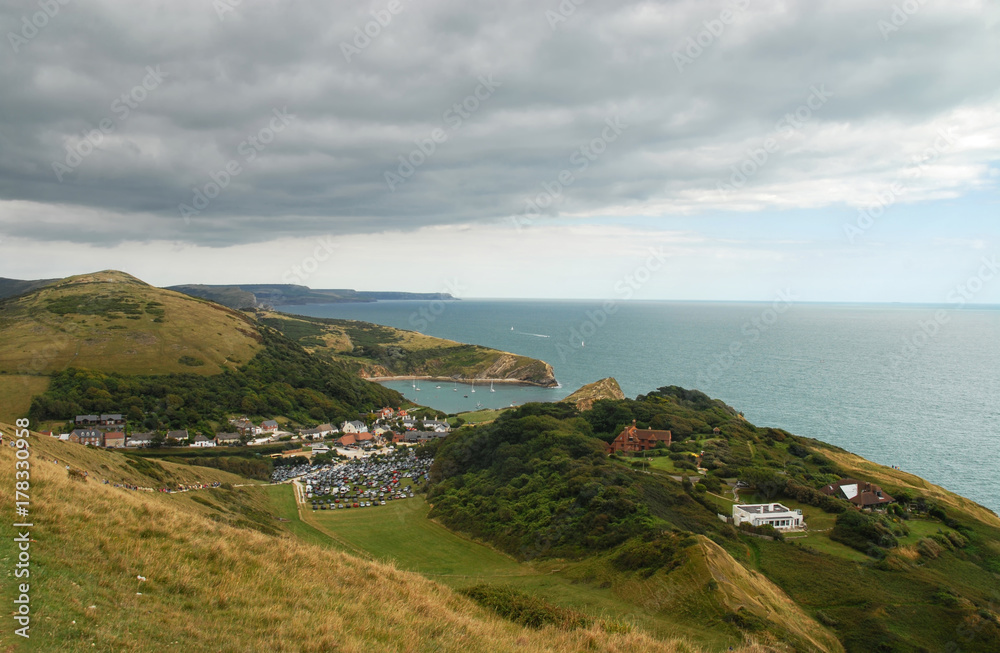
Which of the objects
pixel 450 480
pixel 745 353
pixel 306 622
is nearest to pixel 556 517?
pixel 450 480

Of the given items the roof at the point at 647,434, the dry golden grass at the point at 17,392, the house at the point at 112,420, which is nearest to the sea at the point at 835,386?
the roof at the point at 647,434

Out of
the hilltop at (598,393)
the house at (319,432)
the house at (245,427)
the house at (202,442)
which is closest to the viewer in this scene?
the house at (202,442)

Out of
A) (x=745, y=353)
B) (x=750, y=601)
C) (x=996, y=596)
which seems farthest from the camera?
(x=745, y=353)

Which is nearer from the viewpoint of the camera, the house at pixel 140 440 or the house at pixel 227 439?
the house at pixel 140 440

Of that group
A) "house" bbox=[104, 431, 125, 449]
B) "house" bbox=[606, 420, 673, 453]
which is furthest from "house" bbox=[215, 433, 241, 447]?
"house" bbox=[606, 420, 673, 453]

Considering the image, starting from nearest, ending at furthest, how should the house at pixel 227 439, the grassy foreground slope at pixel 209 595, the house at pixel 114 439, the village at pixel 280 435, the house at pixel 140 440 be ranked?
the grassy foreground slope at pixel 209 595, the house at pixel 114 439, the house at pixel 140 440, the village at pixel 280 435, the house at pixel 227 439

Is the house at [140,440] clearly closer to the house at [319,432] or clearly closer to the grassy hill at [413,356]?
the house at [319,432]

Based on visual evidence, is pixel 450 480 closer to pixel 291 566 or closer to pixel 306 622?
pixel 291 566
